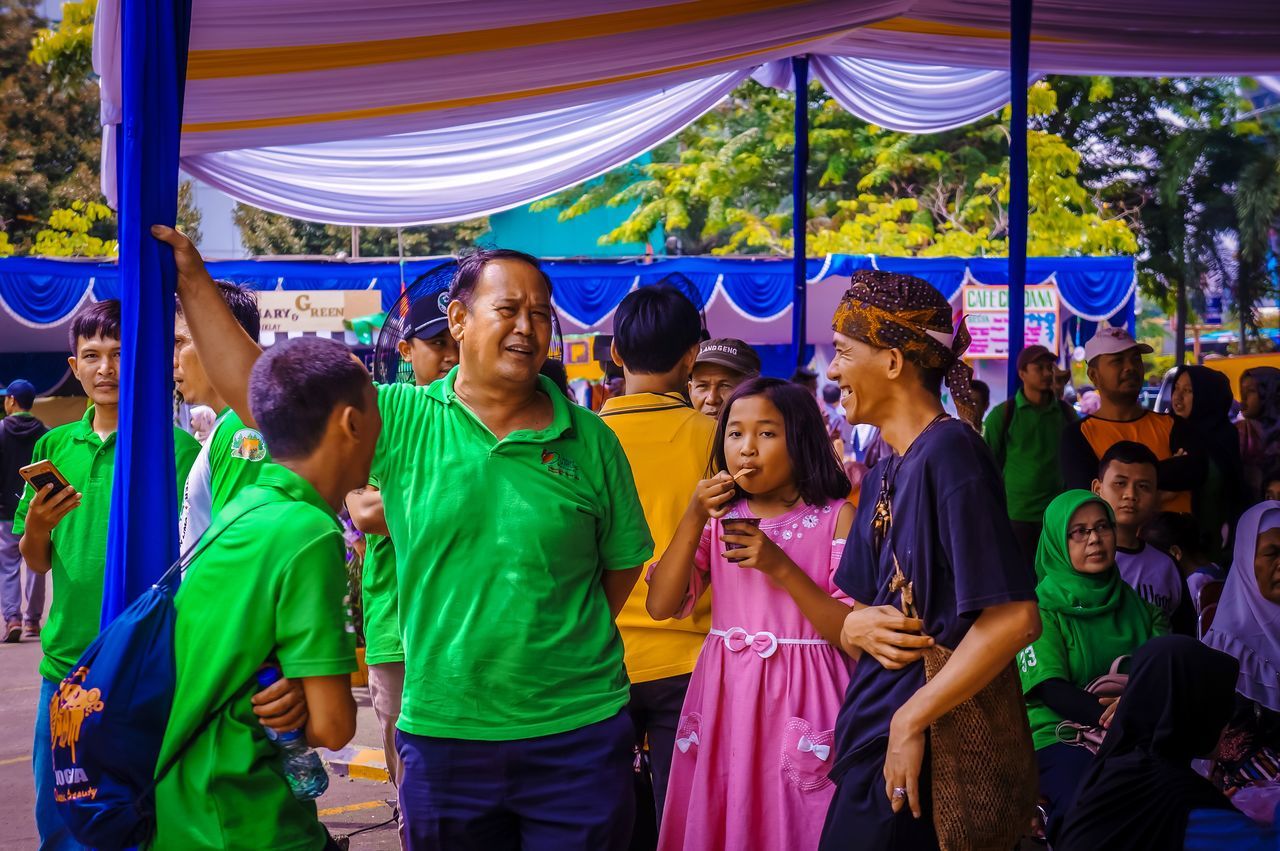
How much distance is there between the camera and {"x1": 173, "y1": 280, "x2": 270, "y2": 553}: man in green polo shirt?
3408 millimetres

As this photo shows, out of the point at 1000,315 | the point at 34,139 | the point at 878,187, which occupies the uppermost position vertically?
the point at 34,139

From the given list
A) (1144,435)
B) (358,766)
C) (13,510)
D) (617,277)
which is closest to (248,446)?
(358,766)

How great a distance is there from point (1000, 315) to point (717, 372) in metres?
14.6

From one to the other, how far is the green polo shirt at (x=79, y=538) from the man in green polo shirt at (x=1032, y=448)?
5340mm

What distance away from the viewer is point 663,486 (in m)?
3.91

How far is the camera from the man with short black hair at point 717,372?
4871 mm

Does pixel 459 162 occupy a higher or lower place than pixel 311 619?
higher

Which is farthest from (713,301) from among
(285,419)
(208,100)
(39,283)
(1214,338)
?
(1214,338)

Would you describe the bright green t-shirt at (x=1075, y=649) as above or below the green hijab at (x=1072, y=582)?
below

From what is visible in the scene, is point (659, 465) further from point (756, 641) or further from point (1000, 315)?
point (1000, 315)

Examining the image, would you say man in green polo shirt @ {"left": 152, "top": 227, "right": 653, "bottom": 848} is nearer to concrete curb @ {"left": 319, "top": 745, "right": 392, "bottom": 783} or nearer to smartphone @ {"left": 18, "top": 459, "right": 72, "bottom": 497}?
smartphone @ {"left": 18, "top": 459, "right": 72, "bottom": 497}

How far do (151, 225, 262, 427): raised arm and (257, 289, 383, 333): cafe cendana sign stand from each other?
43.5ft

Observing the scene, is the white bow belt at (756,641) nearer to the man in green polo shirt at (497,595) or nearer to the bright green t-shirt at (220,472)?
the man in green polo shirt at (497,595)

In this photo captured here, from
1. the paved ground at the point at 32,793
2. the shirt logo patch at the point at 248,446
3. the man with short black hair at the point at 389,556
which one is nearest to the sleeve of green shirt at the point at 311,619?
the shirt logo patch at the point at 248,446
